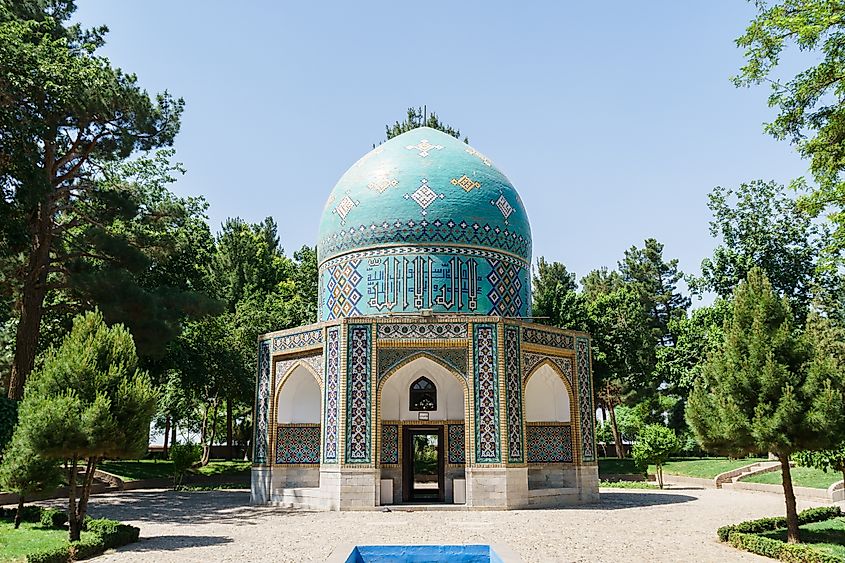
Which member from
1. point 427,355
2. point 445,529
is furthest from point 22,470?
point 427,355

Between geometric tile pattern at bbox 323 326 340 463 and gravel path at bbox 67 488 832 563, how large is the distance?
5.02 ft

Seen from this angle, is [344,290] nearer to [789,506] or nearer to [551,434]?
[551,434]

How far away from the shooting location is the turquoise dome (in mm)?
18328

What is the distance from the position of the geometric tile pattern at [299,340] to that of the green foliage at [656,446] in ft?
41.1

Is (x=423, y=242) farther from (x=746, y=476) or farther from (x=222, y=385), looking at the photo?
(x=746, y=476)

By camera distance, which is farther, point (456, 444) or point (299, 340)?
point (299, 340)

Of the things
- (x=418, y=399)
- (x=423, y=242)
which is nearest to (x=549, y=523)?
(x=418, y=399)

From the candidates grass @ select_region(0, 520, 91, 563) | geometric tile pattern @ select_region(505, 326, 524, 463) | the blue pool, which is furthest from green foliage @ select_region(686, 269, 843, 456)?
grass @ select_region(0, 520, 91, 563)

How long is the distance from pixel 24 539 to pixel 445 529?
6.57 metres

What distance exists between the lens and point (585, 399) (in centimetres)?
1836

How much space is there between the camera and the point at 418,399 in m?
17.8

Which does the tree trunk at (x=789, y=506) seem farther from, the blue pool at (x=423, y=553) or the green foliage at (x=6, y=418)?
the green foliage at (x=6, y=418)

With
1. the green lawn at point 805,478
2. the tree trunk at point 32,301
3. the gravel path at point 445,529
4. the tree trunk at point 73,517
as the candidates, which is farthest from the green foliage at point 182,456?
the green lawn at point 805,478

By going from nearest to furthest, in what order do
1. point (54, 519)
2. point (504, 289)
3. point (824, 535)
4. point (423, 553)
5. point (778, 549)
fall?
point (778, 549) < point (423, 553) < point (824, 535) < point (54, 519) < point (504, 289)
